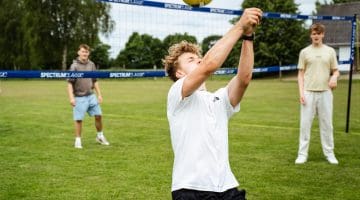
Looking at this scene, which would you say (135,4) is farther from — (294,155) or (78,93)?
(294,155)

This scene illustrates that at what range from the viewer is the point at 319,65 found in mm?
8164

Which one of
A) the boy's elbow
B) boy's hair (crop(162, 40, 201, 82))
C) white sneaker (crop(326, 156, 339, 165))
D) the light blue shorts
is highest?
boy's hair (crop(162, 40, 201, 82))

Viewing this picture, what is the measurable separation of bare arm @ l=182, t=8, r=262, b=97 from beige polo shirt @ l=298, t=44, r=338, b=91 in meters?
5.35

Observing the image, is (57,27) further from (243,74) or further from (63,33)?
(243,74)

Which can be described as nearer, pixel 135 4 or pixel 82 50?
pixel 135 4

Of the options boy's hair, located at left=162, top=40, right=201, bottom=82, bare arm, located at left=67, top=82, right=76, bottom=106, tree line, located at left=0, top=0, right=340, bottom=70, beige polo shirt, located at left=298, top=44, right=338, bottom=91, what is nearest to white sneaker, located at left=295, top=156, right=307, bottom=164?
beige polo shirt, located at left=298, top=44, right=338, bottom=91

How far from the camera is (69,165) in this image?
8.19 metres

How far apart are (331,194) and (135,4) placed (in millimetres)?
3878

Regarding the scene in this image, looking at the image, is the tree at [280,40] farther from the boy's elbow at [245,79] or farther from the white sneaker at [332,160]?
the boy's elbow at [245,79]

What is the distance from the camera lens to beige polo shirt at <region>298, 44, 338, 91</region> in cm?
813

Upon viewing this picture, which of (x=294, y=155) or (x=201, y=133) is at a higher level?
(x=201, y=133)

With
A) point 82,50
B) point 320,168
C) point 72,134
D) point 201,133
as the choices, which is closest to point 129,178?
point 320,168

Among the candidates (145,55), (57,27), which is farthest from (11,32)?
(145,55)

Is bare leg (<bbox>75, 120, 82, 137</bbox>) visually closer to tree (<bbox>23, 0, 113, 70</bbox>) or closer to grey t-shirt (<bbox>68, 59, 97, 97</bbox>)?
grey t-shirt (<bbox>68, 59, 97, 97</bbox>)
